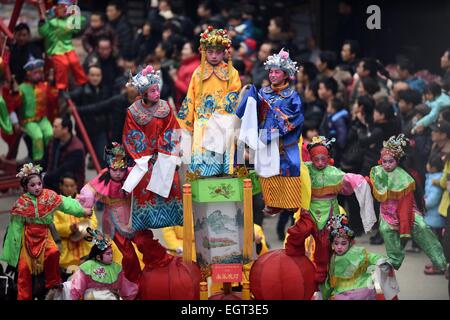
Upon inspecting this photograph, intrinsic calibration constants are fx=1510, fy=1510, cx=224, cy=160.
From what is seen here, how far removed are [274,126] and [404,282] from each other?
2583 millimetres

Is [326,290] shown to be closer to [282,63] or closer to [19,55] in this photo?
[282,63]

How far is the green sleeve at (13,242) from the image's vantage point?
42.9ft

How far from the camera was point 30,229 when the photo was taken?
1307cm

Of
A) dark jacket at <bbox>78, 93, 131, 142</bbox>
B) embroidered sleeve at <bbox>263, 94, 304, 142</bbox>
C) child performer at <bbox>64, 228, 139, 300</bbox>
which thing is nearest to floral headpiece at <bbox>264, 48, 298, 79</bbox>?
embroidered sleeve at <bbox>263, 94, 304, 142</bbox>

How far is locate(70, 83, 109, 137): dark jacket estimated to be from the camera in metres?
17.5

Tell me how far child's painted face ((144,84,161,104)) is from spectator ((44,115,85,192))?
3223 mm

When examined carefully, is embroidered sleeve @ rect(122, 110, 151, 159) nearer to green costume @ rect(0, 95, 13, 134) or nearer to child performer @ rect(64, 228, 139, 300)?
child performer @ rect(64, 228, 139, 300)

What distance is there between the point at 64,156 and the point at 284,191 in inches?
163

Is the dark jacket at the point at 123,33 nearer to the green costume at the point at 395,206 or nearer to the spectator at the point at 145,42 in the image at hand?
the spectator at the point at 145,42

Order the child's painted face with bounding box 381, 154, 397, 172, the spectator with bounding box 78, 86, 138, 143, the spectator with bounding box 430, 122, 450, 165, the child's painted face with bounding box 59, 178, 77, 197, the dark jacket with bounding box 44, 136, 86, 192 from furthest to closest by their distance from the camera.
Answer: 1. the spectator with bounding box 78, 86, 138, 143
2. the dark jacket with bounding box 44, 136, 86, 192
3. the spectator with bounding box 430, 122, 450, 165
4. the child's painted face with bounding box 59, 178, 77, 197
5. the child's painted face with bounding box 381, 154, 397, 172

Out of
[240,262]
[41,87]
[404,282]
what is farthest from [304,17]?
[240,262]

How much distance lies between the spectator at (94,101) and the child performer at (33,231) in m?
Result: 4.32

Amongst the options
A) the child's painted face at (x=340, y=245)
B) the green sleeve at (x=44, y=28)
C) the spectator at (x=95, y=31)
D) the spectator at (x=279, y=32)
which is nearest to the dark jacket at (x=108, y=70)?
the spectator at (x=95, y=31)

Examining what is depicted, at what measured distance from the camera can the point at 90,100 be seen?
57.4 feet
